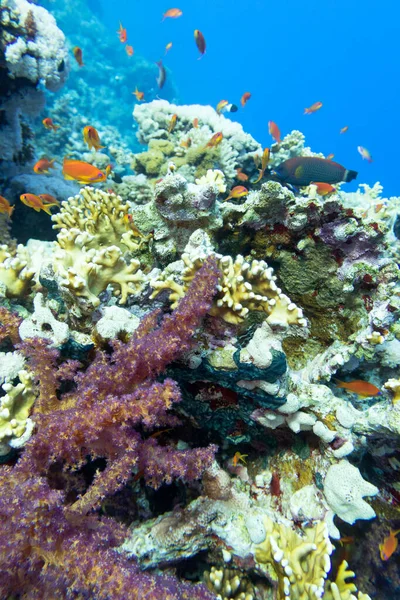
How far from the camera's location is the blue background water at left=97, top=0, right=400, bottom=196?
97.2 meters

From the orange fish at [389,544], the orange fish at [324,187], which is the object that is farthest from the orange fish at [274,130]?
the orange fish at [389,544]

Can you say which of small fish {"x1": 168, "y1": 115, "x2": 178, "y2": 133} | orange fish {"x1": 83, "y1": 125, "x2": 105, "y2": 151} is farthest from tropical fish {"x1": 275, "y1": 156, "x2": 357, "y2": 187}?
small fish {"x1": 168, "y1": 115, "x2": 178, "y2": 133}

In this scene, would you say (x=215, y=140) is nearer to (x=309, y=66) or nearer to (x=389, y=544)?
(x=389, y=544)

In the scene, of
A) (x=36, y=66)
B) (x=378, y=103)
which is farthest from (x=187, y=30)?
(x=36, y=66)

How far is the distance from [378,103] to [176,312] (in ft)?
444

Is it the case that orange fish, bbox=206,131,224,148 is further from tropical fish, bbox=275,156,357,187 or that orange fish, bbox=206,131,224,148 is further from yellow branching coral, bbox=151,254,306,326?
yellow branching coral, bbox=151,254,306,326

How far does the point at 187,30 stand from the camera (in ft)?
313

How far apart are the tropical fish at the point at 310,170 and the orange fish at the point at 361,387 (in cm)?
241

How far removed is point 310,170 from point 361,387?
98.0 inches

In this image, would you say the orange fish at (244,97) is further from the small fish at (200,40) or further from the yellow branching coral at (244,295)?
the yellow branching coral at (244,295)

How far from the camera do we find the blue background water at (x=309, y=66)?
9719 cm

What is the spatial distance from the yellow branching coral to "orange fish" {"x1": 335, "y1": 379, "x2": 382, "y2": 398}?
864 mm

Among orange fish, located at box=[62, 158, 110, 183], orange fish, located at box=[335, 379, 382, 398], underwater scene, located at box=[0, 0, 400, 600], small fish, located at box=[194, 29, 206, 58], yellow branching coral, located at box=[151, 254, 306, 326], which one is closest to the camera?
underwater scene, located at box=[0, 0, 400, 600]

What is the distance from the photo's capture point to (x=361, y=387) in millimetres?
2525
